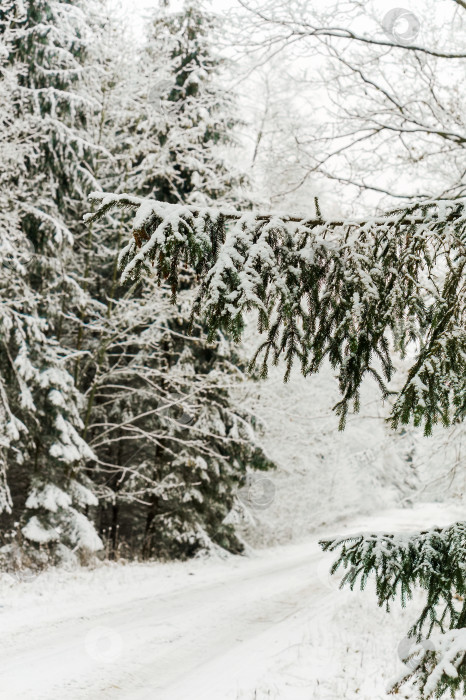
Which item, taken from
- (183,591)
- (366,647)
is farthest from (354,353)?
(183,591)

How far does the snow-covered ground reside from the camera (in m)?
5.48

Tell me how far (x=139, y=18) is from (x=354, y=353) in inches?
528

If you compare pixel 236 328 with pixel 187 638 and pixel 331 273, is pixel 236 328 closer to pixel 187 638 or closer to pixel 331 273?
pixel 331 273

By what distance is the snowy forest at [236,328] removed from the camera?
3123 mm

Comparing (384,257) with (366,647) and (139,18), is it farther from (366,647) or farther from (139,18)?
(139,18)

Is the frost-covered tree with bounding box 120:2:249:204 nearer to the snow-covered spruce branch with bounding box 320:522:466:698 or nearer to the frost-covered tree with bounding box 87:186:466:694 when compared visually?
the frost-covered tree with bounding box 87:186:466:694

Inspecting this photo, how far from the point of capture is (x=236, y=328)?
10.0ft

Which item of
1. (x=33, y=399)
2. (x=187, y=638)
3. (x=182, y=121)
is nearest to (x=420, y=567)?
(x=187, y=638)

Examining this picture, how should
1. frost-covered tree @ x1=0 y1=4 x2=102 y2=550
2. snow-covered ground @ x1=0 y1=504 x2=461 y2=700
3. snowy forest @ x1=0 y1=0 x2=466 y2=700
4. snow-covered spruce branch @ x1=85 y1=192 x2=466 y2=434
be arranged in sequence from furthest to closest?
1. frost-covered tree @ x1=0 y1=4 x2=102 y2=550
2. snow-covered ground @ x1=0 y1=504 x2=461 y2=700
3. snowy forest @ x1=0 y1=0 x2=466 y2=700
4. snow-covered spruce branch @ x1=85 y1=192 x2=466 y2=434

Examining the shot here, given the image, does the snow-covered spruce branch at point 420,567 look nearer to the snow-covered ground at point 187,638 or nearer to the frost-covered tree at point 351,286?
the frost-covered tree at point 351,286

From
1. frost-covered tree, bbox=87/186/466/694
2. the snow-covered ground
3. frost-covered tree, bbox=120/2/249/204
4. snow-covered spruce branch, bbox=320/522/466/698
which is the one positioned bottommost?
the snow-covered ground

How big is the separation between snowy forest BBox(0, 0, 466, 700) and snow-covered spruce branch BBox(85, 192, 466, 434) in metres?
0.02

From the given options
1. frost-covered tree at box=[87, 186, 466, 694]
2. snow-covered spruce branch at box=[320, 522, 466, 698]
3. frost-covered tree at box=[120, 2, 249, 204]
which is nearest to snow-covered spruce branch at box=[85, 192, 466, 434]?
frost-covered tree at box=[87, 186, 466, 694]

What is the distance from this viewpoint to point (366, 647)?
7328 millimetres
